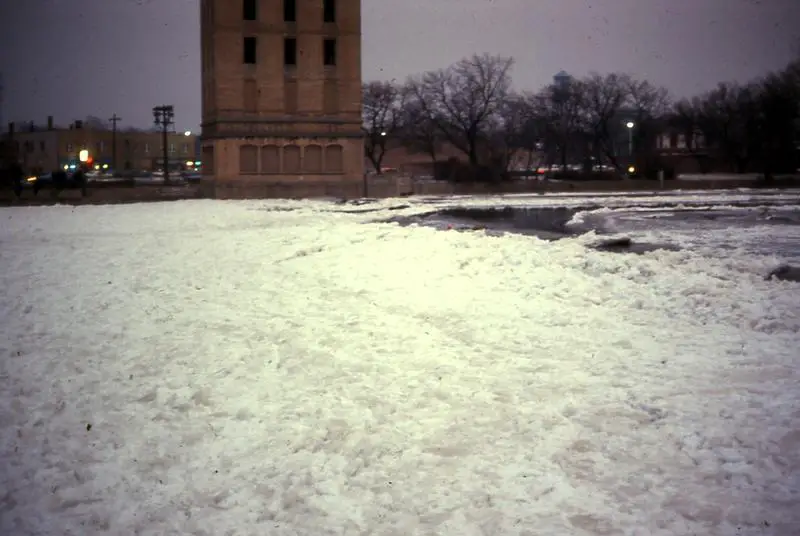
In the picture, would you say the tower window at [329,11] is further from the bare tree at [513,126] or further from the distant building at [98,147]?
the distant building at [98,147]

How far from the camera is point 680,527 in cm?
543

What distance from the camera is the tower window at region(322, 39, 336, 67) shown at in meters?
60.1

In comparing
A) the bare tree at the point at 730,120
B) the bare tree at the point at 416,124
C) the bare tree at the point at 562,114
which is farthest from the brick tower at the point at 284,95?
the bare tree at the point at 730,120

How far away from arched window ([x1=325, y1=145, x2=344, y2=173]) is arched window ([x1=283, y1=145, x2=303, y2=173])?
1.93m

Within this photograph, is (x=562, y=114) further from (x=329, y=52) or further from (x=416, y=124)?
(x=329, y=52)

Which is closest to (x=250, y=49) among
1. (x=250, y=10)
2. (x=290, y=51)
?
(x=250, y=10)

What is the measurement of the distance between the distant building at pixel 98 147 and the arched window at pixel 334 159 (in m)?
60.5

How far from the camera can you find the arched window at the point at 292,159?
5819 cm

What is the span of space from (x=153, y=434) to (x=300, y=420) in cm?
121

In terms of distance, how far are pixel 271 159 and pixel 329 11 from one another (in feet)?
37.4

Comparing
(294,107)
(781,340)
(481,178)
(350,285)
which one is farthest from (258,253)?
(481,178)

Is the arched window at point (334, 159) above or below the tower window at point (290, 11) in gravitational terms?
below

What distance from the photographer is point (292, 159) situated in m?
58.3

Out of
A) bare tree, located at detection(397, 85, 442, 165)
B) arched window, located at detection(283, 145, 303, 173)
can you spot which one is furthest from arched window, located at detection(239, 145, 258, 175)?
bare tree, located at detection(397, 85, 442, 165)
